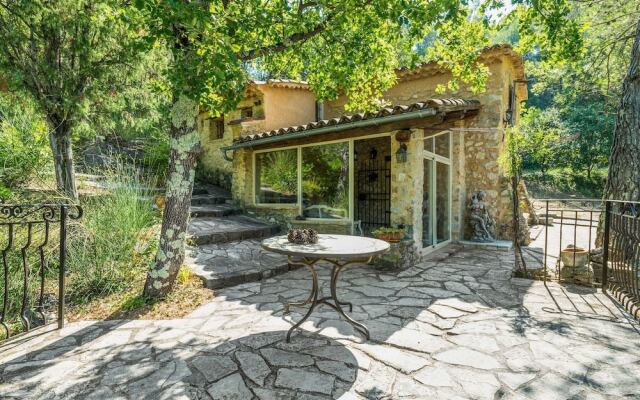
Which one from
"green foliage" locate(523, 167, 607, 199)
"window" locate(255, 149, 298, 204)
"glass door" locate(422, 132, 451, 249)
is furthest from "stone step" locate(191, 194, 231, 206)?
"green foliage" locate(523, 167, 607, 199)

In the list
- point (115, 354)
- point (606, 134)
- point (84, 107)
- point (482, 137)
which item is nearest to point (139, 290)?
point (115, 354)

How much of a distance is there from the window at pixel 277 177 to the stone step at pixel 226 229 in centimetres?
65

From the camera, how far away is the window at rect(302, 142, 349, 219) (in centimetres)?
691

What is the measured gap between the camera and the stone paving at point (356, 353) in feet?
7.50

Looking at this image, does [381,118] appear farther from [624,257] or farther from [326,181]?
[624,257]

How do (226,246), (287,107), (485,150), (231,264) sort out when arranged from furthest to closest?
(287,107) < (485,150) < (226,246) < (231,264)

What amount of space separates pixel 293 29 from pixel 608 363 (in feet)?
14.5

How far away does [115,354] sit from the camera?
276 cm

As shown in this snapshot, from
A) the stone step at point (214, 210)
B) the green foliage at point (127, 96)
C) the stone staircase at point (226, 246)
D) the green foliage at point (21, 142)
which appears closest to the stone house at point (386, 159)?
the stone step at point (214, 210)

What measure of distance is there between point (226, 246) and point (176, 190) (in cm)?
271

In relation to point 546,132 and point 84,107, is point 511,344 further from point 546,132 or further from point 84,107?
point 84,107

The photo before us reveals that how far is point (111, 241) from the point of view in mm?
4270

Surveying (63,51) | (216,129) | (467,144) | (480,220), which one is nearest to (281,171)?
(216,129)

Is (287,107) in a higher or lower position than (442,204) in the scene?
higher
